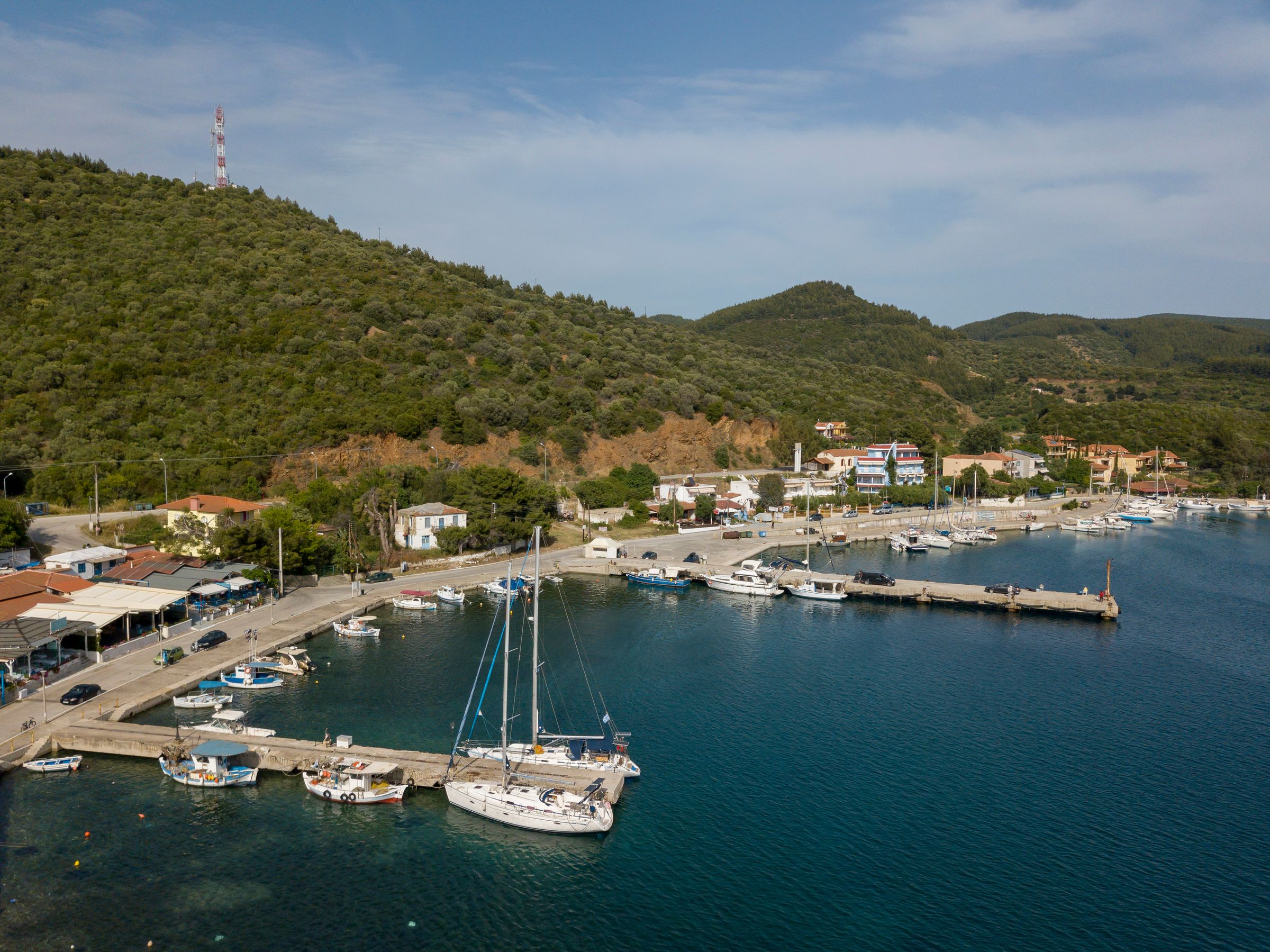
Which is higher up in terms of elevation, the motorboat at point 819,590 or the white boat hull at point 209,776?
the motorboat at point 819,590

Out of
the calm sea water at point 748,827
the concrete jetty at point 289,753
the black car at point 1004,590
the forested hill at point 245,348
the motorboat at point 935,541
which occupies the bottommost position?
the calm sea water at point 748,827

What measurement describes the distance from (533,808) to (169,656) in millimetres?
19118

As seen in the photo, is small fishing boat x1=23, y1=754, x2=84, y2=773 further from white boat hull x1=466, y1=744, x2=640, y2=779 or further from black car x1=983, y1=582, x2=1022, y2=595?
black car x1=983, y1=582, x2=1022, y2=595

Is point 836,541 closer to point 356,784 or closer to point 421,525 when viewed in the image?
point 421,525

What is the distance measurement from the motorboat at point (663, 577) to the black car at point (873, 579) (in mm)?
10829

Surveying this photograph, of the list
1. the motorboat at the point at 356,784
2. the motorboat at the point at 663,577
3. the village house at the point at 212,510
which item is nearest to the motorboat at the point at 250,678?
the motorboat at the point at 356,784

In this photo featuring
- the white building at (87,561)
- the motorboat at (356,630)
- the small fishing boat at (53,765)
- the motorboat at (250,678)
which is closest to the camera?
the small fishing boat at (53,765)

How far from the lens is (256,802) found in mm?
24109

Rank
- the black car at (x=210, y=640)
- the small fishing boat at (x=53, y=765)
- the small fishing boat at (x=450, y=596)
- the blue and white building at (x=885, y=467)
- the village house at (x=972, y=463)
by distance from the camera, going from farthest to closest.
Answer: the village house at (x=972, y=463) → the blue and white building at (x=885, y=467) → the small fishing boat at (x=450, y=596) → the black car at (x=210, y=640) → the small fishing boat at (x=53, y=765)

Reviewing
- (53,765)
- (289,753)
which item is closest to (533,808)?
(289,753)

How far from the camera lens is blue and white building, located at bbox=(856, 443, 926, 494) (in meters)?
Result: 88.5

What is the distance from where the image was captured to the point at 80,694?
94.6ft

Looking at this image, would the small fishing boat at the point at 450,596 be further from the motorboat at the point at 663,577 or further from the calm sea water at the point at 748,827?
the motorboat at the point at 663,577

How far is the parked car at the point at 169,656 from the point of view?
3278cm
